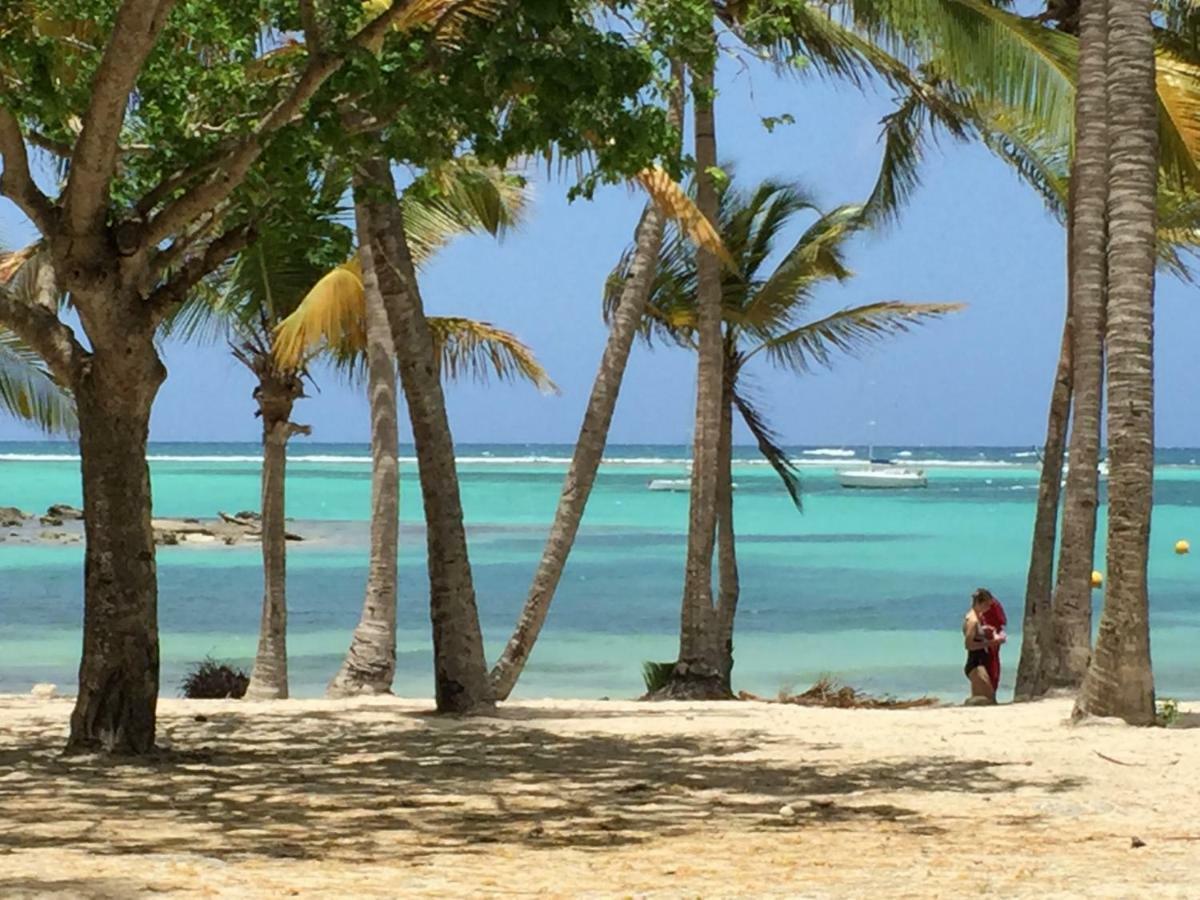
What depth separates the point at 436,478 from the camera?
12.5 m

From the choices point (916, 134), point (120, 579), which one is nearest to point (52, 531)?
point (916, 134)

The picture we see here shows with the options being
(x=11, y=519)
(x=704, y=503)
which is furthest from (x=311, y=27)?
(x=11, y=519)

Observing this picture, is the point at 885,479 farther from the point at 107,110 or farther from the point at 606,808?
the point at 606,808

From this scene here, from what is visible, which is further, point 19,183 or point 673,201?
point 673,201

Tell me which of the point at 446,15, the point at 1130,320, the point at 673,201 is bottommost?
the point at 1130,320

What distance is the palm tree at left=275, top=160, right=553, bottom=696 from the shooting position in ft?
51.2

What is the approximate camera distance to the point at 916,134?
20219mm

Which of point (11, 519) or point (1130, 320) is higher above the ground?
point (1130, 320)

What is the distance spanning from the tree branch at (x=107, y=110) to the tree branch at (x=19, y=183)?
29 centimetres

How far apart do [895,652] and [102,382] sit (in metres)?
21.2

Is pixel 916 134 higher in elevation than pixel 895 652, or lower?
higher

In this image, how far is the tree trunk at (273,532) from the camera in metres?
18.1

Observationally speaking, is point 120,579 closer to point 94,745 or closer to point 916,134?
point 94,745

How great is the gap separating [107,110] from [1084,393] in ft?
26.0
